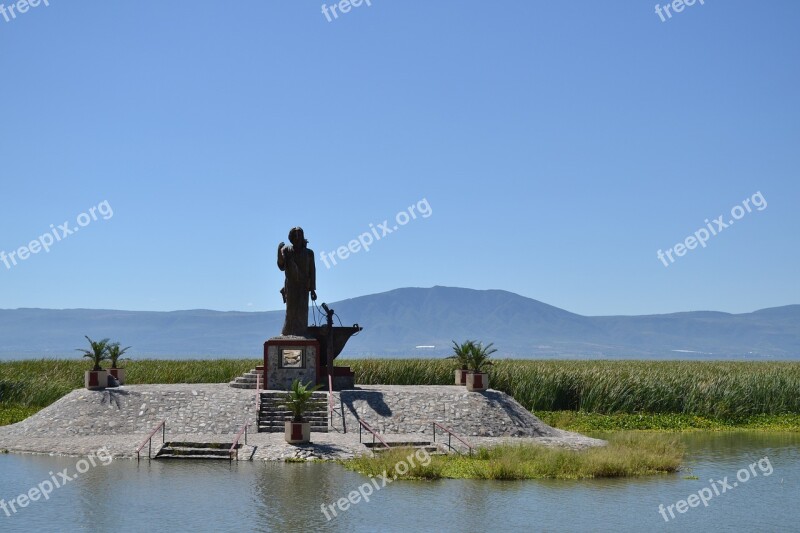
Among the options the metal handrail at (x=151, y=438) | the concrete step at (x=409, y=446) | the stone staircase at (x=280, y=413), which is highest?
the stone staircase at (x=280, y=413)

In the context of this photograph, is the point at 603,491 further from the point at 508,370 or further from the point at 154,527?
the point at 508,370

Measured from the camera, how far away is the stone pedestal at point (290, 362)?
43.0 m

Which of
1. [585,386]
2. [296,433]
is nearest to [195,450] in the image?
[296,433]

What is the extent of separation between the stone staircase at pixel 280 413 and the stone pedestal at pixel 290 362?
128 centimetres

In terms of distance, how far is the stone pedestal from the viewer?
43.0 m

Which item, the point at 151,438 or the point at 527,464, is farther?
A: the point at 151,438

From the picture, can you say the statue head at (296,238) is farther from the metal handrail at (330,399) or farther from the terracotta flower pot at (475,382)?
the terracotta flower pot at (475,382)

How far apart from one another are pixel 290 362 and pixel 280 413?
3856mm

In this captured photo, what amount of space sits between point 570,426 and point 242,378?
53.2ft

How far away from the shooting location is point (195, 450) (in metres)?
34.1

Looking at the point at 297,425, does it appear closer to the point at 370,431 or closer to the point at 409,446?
the point at 370,431

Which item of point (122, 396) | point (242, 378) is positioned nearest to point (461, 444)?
point (242, 378)

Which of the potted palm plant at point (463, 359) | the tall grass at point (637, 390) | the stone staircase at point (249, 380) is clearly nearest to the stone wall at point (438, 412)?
the potted palm plant at point (463, 359)

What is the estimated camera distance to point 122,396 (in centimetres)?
4112
